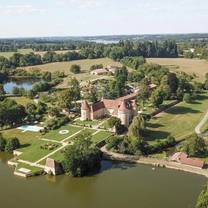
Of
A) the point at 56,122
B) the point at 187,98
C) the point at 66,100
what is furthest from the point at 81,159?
the point at 187,98

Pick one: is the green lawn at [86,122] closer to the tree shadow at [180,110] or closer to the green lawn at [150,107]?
the green lawn at [150,107]

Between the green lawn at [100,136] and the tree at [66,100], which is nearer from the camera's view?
the green lawn at [100,136]

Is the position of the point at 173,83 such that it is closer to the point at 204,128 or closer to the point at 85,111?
the point at 204,128

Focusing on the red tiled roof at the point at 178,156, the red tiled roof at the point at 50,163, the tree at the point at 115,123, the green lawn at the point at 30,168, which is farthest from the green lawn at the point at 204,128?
the green lawn at the point at 30,168

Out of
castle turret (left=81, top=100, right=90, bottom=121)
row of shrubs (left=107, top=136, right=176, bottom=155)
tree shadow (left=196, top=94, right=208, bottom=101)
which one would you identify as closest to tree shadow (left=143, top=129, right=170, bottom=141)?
row of shrubs (left=107, top=136, right=176, bottom=155)

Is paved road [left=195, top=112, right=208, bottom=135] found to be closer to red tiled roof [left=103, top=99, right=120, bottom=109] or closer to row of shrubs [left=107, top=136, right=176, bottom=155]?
row of shrubs [left=107, top=136, right=176, bottom=155]
